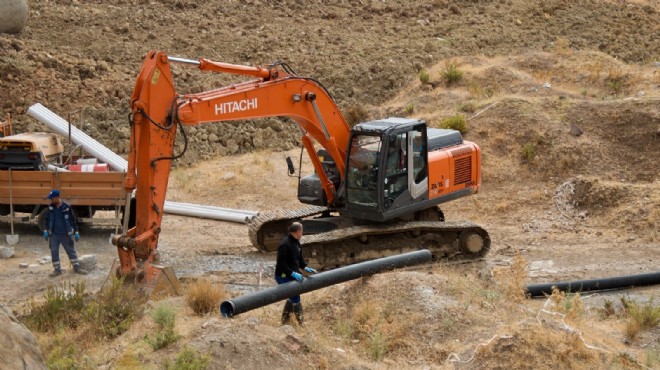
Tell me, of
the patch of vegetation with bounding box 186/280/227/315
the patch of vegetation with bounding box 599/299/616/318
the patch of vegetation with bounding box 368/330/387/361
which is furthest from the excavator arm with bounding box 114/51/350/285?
the patch of vegetation with bounding box 599/299/616/318

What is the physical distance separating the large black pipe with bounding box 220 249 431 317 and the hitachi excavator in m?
2.72

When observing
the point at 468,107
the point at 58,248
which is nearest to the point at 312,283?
the point at 58,248

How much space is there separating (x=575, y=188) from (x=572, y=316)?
378 inches

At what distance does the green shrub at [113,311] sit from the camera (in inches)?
428

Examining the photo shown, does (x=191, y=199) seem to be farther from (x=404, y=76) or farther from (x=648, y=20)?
(x=648, y=20)

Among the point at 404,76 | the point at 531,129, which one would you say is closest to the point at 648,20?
the point at 404,76

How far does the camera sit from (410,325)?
36.3 feet

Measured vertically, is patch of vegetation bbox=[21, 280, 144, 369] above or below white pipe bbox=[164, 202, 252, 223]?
above

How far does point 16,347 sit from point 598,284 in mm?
9395

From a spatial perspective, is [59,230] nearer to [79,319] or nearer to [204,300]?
[79,319]

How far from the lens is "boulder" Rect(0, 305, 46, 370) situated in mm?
7828

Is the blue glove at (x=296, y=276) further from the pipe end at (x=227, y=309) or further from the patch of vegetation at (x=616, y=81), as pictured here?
the patch of vegetation at (x=616, y=81)

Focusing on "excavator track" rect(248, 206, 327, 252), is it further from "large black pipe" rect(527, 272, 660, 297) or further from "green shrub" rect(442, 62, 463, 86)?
"green shrub" rect(442, 62, 463, 86)

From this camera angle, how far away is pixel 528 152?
21.8 meters
